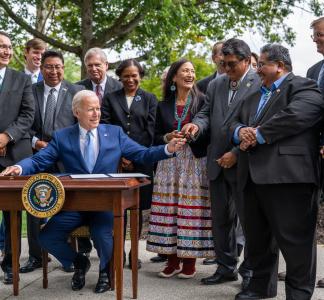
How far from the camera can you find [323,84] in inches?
223

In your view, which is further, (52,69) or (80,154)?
(52,69)

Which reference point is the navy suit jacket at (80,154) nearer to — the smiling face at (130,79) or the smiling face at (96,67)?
the smiling face at (130,79)

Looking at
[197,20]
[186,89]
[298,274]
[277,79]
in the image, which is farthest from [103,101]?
[197,20]

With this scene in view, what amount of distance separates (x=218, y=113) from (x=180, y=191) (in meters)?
0.84

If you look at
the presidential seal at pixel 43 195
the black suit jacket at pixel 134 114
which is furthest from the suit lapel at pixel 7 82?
the presidential seal at pixel 43 195

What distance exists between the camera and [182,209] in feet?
20.7

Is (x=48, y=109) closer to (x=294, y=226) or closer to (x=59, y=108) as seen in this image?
(x=59, y=108)

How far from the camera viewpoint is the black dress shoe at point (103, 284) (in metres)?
5.88

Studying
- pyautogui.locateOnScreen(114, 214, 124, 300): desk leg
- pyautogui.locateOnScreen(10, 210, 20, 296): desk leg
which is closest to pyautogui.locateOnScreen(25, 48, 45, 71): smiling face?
pyautogui.locateOnScreen(10, 210, 20, 296): desk leg

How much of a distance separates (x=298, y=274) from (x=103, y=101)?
282 cm

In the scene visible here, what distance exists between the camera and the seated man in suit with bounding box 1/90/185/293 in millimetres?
5812

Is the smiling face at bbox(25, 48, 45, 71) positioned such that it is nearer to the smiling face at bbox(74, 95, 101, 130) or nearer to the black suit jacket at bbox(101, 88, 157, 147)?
the black suit jacket at bbox(101, 88, 157, 147)

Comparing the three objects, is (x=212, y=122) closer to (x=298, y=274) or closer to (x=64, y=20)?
(x=298, y=274)

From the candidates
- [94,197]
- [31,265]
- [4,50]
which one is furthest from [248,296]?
[4,50]
